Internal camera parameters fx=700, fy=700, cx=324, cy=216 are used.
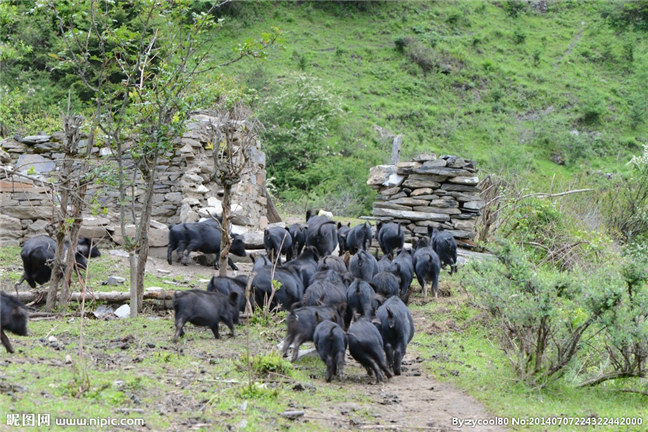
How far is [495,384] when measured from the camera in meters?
8.35

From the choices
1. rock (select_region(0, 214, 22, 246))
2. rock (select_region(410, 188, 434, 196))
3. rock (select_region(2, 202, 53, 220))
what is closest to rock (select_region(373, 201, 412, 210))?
rock (select_region(410, 188, 434, 196))

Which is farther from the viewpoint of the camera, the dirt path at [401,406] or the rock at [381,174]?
the rock at [381,174]

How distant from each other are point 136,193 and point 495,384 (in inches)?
408

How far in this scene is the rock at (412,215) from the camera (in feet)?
59.3

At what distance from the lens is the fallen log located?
10.6 meters

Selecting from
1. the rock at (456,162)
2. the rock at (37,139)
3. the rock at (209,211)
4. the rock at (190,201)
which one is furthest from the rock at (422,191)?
the rock at (37,139)

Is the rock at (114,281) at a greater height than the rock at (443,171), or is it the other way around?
the rock at (443,171)

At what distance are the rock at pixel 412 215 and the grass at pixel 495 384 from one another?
636 centimetres

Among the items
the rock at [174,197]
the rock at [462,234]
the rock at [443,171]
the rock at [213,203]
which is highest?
the rock at [443,171]

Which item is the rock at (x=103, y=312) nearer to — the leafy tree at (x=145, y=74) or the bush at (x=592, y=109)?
the leafy tree at (x=145, y=74)

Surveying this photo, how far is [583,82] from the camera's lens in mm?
45781

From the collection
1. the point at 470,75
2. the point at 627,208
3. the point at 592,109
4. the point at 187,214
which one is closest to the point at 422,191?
the point at 187,214

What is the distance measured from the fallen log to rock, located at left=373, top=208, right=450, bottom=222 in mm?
8601

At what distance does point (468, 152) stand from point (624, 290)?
30.1m
